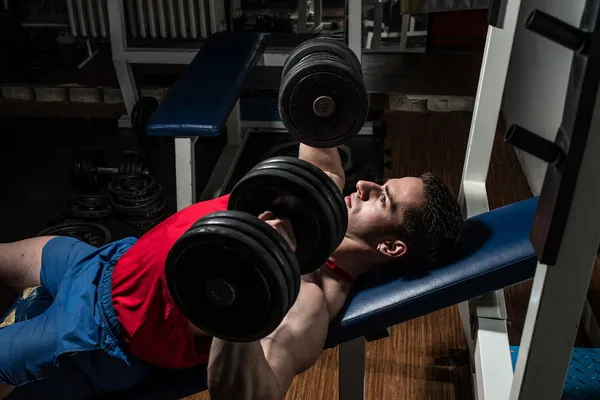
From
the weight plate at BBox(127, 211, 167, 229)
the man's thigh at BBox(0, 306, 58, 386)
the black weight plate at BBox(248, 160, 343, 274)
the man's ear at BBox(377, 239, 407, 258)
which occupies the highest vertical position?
the black weight plate at BBox(248, 160, 343, 274)

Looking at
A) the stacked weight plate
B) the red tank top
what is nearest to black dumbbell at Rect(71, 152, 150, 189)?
the stacked weight plate

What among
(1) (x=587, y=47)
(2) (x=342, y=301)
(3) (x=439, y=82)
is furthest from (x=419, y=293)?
(3) (x=439, y=82)

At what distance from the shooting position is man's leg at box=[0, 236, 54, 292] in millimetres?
1666

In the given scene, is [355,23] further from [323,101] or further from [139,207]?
[323,101]

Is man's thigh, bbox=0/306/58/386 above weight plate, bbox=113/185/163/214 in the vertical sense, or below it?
above

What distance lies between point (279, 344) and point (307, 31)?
370 centimetres

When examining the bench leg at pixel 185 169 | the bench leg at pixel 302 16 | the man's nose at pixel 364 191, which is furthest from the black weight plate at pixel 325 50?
the bench leg at pixel 302 16

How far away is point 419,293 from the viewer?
1.35 meters

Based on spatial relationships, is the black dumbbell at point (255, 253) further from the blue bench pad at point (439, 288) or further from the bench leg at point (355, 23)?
the bench leg at point (355, 23)

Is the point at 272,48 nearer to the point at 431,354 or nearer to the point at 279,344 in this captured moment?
the point at 431,354

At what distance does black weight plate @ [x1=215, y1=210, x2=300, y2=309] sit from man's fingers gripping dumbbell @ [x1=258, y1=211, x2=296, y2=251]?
0.49 ft

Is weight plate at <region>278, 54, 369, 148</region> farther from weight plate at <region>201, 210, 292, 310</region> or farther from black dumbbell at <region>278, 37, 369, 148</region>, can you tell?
weight plate at <region>201, 210, 292, 310</region>

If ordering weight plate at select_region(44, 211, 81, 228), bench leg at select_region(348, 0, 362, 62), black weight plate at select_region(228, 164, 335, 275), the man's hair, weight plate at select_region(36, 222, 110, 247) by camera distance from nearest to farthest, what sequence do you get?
black weight plate at select_region(228, 164, 335, 275)
the man's hair
weight plate at select_region(36, 222, 110, 247)
weight plate at select_region(44, 211, 81, 228)
bench leg at select_region(348, 0, 362, 62)

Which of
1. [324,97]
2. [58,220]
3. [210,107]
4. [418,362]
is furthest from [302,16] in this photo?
[324,97]
